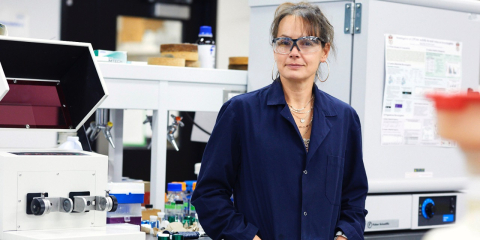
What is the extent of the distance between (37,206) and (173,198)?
1.02 metres

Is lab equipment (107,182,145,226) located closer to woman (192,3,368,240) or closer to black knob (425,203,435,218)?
woman (192,3,368,240)

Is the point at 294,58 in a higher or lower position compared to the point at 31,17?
lower

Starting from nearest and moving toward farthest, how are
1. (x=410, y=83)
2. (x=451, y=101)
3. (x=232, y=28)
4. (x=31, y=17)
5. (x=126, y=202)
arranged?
(x=451, y=101) → (x=126, y=202) → (x=410, y=83) → (x=31, y=17) → (x=232, y=28)

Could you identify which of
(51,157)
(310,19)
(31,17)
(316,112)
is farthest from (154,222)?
(31,17)

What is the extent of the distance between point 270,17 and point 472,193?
2.28 meters

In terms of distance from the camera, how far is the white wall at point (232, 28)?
17.4ft

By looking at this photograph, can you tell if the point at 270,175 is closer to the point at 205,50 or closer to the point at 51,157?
the point at 51,157

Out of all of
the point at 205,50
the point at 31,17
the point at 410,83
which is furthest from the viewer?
the point at 31,17

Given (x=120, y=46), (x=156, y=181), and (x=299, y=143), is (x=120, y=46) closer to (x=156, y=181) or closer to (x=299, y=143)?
(x=156, y=181)

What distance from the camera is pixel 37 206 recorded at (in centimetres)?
145

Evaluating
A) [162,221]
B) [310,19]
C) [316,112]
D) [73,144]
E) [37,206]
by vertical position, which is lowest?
[162,221]

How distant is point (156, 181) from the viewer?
2.44m

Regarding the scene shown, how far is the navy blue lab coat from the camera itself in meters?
1.56

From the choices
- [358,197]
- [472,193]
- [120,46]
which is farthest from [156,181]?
[120,46]
